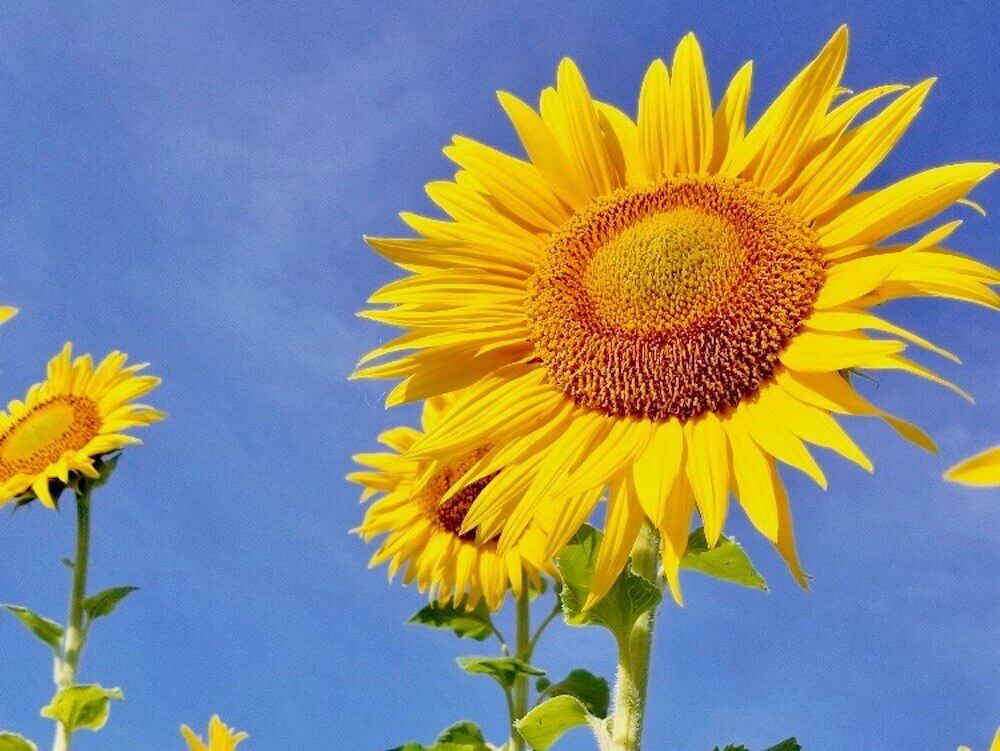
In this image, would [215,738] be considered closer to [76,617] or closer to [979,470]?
[76,617]

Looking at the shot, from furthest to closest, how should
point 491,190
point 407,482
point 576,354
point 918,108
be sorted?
point 407,482
point 491,190
point 576,354
point 918,108

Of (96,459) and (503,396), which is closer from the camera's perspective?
(503,396)

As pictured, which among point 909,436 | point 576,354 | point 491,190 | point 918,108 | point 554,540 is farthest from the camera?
point 491,190

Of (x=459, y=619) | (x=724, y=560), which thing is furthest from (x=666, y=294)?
(x=459, y=619)

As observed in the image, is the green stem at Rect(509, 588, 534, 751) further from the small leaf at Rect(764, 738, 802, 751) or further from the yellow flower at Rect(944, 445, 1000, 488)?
the yellow flower at Rect(944, 445, 1000, 488)

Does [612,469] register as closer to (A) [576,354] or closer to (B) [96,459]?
(A) [576,354]

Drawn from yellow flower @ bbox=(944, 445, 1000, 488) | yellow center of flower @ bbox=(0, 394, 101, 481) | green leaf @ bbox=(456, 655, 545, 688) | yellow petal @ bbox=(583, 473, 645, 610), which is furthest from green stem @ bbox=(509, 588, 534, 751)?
yellow flower @ bbox=(944, 445, 1000, 488)

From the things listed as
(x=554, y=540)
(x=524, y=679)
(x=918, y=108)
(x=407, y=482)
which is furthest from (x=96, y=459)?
(x=918, y=108)

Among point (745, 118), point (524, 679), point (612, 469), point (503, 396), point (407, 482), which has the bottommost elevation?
point (612, 469)
